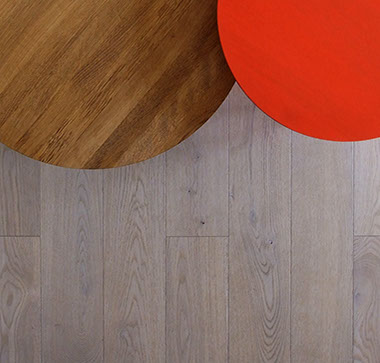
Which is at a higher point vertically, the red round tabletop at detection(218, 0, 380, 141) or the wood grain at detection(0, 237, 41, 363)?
the red round tabletop at detection(218, 0, 380, 141)

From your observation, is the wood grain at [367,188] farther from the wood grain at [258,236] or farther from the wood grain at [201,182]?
the wood grain at [201,182]

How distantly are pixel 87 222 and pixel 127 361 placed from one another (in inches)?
17.9

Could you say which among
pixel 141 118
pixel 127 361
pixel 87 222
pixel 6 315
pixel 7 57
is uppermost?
pixel 7 57

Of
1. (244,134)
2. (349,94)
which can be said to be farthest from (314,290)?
(349,94)

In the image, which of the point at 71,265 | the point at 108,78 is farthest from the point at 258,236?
the point at 108,78

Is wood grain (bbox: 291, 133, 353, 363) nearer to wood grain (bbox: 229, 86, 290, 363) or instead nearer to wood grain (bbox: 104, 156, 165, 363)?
wood grain (bbox: 229, 86, 290, 363)

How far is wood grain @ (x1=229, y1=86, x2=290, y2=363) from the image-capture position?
1419 millimetres

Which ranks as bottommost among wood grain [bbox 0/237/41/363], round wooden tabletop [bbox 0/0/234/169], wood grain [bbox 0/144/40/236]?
wood grain [bbox 0/237/41/363]

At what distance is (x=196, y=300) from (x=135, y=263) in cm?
22

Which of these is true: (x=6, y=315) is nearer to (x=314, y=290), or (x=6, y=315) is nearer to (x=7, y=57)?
(x=7, y=57)

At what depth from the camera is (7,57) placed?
974 mm

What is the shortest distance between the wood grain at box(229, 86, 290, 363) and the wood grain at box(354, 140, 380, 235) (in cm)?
22

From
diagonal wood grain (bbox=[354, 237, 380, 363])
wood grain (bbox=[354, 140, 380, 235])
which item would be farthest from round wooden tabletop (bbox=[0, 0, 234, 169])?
diagonal wood grain (bbox=[354, 237, 380, 363])

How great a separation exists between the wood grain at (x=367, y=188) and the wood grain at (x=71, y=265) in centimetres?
82
